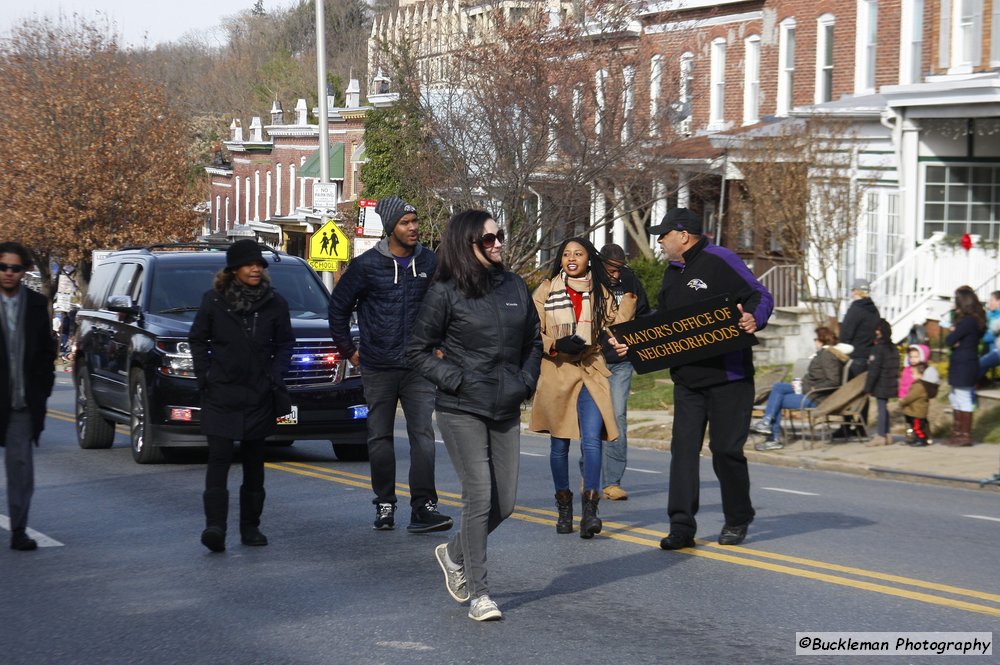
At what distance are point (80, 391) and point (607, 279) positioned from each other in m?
8.59

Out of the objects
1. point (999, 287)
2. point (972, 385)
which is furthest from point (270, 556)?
point (999, 287)

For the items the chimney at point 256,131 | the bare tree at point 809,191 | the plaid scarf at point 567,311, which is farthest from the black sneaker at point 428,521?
the chimney at point 256,131

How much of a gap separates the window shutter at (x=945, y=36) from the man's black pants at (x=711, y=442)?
18369mm

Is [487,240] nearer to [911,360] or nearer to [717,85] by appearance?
[911,360]

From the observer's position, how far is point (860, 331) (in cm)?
1983

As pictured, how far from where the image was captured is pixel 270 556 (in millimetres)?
9328

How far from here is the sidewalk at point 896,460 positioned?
15.9 m

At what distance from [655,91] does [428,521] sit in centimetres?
2459

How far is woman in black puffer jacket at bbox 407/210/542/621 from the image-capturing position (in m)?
7.30

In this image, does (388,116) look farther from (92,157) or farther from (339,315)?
(339,315)

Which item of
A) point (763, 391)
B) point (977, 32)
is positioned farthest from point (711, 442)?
point (977, 32)

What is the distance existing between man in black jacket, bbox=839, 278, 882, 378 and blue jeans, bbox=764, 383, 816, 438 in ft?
3.03

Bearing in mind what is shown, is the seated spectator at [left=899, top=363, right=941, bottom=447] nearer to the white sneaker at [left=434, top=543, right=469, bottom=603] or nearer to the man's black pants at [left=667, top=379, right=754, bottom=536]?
the man's black pants at [left=667, top=379, right=754, bottom=536]

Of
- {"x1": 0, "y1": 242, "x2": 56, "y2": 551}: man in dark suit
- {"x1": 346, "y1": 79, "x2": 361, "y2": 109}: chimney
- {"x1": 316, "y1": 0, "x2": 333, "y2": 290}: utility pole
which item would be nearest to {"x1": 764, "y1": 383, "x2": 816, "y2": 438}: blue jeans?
{"x1": 0, "y1": 242, "x2": 56, "y2": 551}: man in dark suit
